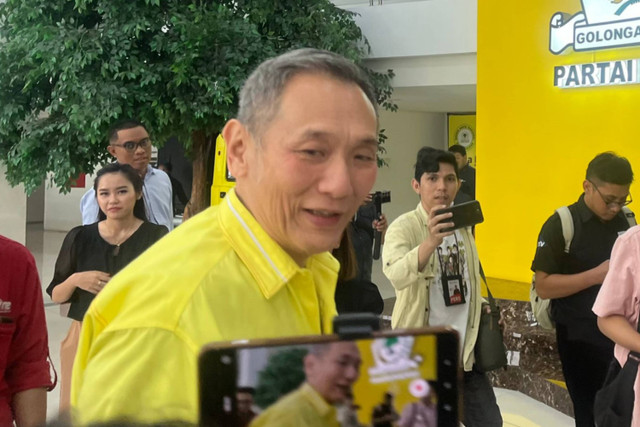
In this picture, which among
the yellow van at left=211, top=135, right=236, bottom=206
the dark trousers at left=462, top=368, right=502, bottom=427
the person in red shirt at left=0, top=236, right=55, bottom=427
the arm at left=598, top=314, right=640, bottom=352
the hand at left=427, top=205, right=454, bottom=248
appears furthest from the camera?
the yellow van at left=211, top=135, right=236, bottom=206

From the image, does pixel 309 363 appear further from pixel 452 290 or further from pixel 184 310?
pixel 452 290

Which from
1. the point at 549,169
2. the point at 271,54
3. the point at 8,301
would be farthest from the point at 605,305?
the point at 271,54

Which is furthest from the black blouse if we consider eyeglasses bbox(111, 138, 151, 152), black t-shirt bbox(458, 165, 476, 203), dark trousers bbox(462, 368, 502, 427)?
black t-shirt bbox(458, 165, 476, 203)

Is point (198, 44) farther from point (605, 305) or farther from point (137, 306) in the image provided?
point (137, 306)

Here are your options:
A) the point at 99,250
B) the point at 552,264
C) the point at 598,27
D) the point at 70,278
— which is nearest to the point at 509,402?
the point at 552,264

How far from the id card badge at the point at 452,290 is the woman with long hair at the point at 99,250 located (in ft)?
4.41

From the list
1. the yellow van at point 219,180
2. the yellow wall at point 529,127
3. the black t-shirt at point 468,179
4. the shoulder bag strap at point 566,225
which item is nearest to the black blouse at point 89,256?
the shoulder bag strap at point 566,225

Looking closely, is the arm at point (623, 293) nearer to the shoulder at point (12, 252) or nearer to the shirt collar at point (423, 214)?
the shirt collar at point (423, 214)

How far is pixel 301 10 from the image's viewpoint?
9531 millimetres

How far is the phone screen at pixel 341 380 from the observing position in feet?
1.88

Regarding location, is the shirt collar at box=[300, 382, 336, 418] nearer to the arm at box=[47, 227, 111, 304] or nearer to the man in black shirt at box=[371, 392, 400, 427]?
the man in black shirt at box=[371, 392, 400, 427]

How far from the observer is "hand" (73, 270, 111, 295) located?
386cm

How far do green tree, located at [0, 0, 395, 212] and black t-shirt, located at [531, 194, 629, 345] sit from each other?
16.3ft

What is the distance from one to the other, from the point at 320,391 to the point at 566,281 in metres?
3.72
